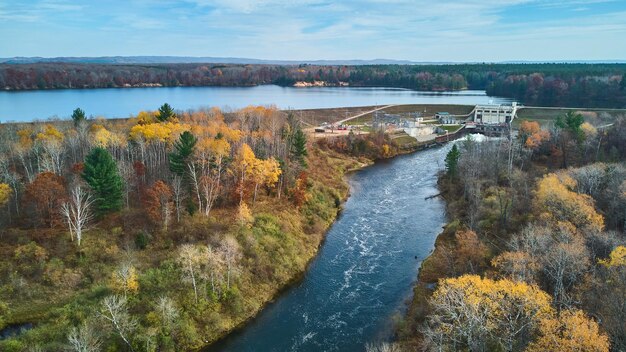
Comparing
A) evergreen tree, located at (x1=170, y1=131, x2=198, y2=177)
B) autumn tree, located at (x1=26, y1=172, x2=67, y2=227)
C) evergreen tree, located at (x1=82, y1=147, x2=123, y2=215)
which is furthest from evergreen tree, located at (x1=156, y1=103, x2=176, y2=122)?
autumn tree, located at (x1=26, y1=172, x2=67, y2=227)

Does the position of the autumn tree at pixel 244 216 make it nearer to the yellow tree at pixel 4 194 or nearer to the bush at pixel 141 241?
the bush at pixel 141 241

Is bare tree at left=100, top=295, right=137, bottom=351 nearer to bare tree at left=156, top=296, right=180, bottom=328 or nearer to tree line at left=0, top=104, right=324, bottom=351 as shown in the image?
tree line at left=0, top=104, right=324, bottom=351

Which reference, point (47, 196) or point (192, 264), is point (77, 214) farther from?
point (192, 264)

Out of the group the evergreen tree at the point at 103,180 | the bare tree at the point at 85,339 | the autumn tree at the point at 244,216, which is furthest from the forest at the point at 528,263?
the evergreen tree at the point at 103,180

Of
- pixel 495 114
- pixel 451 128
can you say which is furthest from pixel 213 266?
pixel 495 114

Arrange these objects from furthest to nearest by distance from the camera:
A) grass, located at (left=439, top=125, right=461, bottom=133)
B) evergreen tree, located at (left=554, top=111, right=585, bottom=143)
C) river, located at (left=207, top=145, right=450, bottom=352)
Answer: grass, located at (left=439, top=125, right=461, bottom=133)
evergreen tree, located at (left=554, top=111, right=585, bottom=143)
river, located at (left=207, top=145, right=450, bottom=352)

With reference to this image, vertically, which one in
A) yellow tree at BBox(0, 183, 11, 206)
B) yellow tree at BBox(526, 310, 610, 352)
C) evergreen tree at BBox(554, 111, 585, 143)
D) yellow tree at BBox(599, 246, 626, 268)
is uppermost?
evergreen tree at BBox(554, 111, 585, 143)
